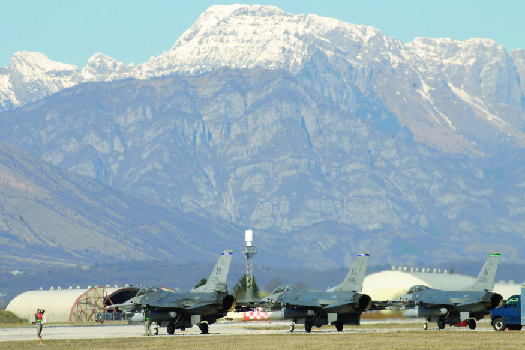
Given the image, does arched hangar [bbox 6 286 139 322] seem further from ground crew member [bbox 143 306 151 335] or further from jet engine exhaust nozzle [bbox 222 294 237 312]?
jet engine exhaust nozzle [bbox 222 294 237 312]

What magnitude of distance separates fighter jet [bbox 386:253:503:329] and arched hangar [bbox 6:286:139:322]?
77873 millimetres

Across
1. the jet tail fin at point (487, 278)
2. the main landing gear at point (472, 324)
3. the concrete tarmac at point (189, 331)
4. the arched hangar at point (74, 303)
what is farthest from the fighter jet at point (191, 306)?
the arched hangar at point (74, 303)

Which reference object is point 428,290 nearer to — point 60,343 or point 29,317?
point 60,343

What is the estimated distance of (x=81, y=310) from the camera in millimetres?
173750

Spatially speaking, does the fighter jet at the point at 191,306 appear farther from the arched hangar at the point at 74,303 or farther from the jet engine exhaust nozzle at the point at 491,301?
the arched hangar at the point at 74,303

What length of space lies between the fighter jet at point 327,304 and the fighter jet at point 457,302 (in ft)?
19.1

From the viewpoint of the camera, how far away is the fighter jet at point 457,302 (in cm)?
8800

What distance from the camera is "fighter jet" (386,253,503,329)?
88.0 meters

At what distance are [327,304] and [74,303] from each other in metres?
99.7

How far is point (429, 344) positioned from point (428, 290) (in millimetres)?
28107

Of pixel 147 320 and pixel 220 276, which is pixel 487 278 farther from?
pixel 147 320

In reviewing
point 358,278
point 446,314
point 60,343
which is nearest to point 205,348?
point 60,343

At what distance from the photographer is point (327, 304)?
8594 centimetres

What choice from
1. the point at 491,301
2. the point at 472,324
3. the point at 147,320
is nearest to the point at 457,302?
the point at 472,324
